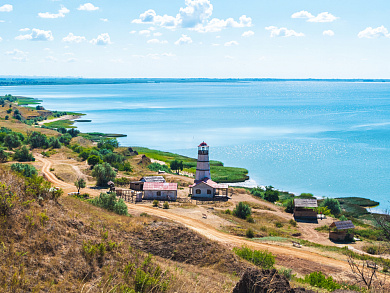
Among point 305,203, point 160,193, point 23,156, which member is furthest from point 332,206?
point 23,156

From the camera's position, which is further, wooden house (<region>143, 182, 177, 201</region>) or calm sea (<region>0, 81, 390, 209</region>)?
calm sea (<region>0, 81, 390, 209</region>)

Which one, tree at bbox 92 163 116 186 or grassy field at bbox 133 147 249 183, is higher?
tree at bbox 92 163 116 186

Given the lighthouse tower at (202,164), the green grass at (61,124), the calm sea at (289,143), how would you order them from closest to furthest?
the lighthouse tower at (202,164) → the calm sea at (289,143) → the green grass at (61,124)

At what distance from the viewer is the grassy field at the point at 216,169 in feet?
223

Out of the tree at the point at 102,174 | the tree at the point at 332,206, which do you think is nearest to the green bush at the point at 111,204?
the tree at the point at 102,174

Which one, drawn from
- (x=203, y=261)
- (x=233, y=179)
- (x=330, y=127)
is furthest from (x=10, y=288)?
(x=330, y=127)

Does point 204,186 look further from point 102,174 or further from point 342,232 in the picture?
point 342,232

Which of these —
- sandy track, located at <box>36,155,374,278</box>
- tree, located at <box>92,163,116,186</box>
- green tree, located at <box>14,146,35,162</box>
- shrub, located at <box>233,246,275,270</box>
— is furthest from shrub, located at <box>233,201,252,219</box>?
green tree, located at <box>14,146,35,162</box>

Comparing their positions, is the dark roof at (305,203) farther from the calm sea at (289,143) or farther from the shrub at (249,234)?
the calm sea at (289,143)

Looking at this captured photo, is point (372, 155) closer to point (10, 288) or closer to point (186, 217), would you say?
point (186, 217)

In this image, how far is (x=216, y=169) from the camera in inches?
2911

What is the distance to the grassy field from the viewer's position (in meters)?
67.9

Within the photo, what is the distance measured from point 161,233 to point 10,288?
33.5 ft

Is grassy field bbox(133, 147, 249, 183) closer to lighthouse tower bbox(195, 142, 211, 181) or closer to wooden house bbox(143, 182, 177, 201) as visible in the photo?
lighthouse tower bbox(195, 142, 211, 181)
